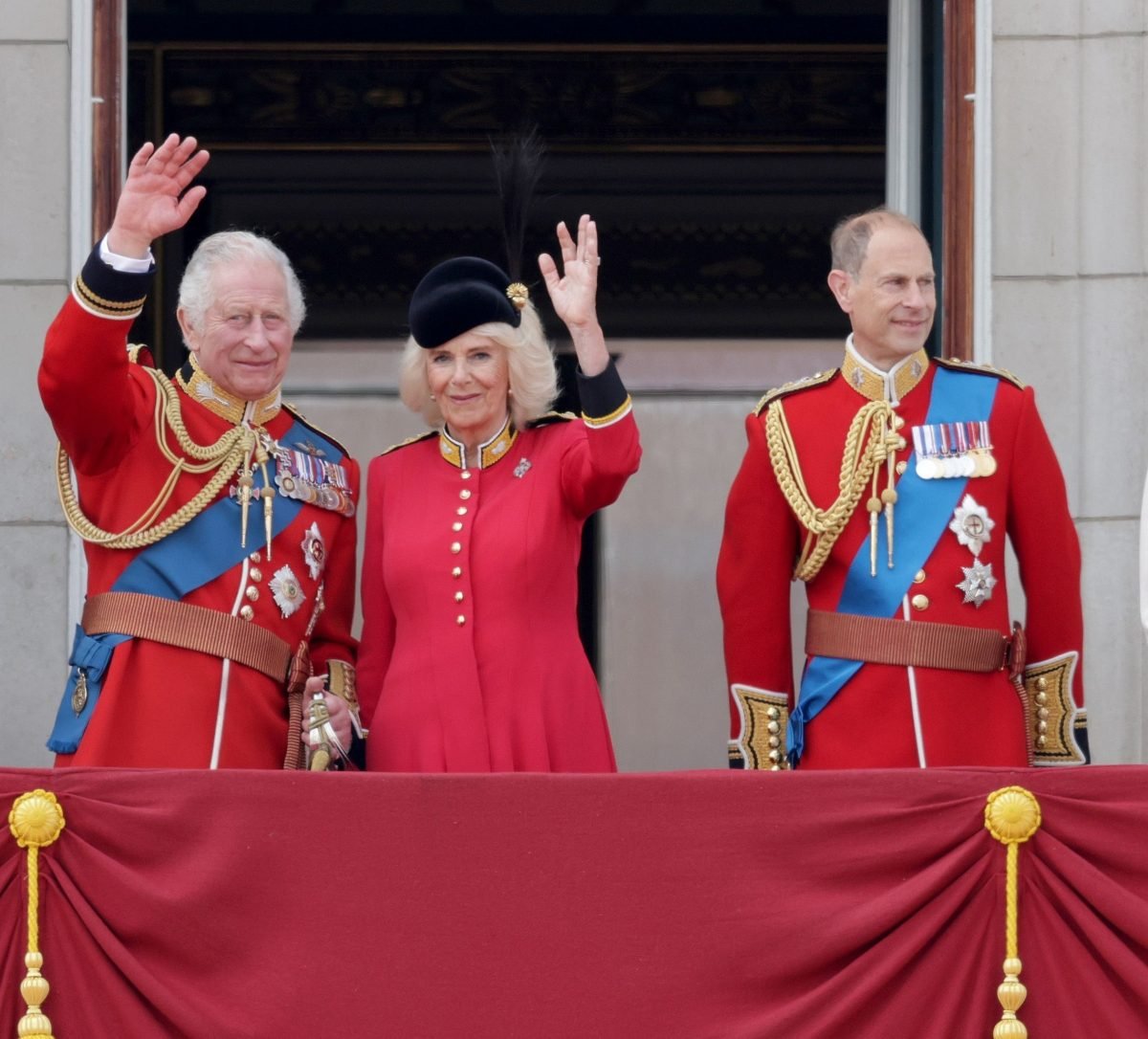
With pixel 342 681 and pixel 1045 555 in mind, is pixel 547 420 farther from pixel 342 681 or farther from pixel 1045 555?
pixel 1045 555

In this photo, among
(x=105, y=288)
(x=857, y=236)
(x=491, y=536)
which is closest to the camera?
(x=105, y=288)

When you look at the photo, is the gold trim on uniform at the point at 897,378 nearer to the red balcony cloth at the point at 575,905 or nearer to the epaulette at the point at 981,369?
the epaulette at the point at 981,369

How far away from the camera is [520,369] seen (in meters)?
4.55

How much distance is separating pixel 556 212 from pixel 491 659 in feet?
11.9

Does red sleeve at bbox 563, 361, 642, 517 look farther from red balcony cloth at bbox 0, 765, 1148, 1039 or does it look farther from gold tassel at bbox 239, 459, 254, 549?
red balcony cloth at bbox 0, 765, 1148, 1039

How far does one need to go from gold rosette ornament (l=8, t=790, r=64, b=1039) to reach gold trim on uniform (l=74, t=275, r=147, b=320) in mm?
822

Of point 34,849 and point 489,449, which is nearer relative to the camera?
point 34,849

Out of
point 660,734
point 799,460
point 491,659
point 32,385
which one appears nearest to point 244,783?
point 491,659

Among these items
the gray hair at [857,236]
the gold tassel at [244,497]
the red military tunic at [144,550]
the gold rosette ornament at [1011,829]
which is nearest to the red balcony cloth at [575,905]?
the gold rosette ornament at [1011,829]

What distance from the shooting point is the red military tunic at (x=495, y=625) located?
173 inches

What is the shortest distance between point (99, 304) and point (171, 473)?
41 centimetres

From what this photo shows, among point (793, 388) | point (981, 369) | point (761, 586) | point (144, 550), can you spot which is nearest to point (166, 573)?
point (144, 550)

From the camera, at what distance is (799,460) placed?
450 centimetres

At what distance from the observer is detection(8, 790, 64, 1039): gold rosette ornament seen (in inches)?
146
